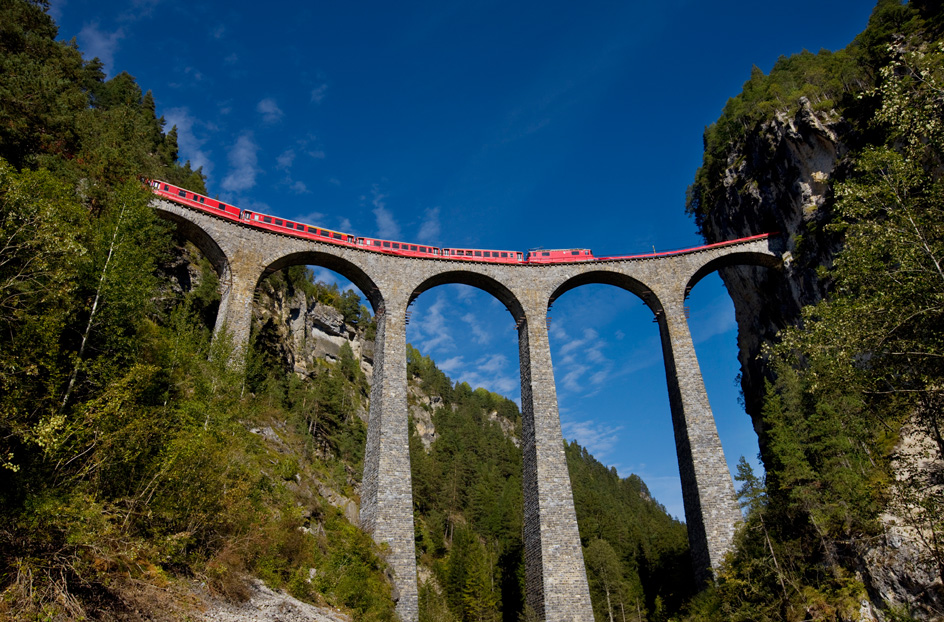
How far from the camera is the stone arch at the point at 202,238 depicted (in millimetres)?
25797

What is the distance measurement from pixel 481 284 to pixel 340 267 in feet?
26.1

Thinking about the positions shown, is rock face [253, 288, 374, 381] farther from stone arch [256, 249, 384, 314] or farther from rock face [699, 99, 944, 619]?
rock face [699, 99, 944, 619]

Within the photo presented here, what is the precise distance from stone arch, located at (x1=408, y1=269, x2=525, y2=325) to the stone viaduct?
8 cm

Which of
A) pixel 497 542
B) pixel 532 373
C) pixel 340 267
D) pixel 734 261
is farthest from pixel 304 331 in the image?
pixel 734 261

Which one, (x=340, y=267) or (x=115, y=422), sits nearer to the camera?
(x=115, y=422)

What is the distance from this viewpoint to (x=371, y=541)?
22.2 meters

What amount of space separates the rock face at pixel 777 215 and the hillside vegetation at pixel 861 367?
313mm

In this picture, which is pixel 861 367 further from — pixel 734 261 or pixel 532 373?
pixel 734 261

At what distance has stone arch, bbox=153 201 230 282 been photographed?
25.8 m

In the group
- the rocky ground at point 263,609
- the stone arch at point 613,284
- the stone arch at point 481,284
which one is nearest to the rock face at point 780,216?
the stone arch at point 613,284

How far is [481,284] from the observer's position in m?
31.6

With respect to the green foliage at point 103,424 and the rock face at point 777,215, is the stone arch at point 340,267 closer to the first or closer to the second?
the green foliage at point 103,424

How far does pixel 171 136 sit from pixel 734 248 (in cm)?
4648

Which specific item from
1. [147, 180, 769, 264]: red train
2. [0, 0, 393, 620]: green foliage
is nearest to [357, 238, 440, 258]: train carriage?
[147, 180, 769, 264]: red train
